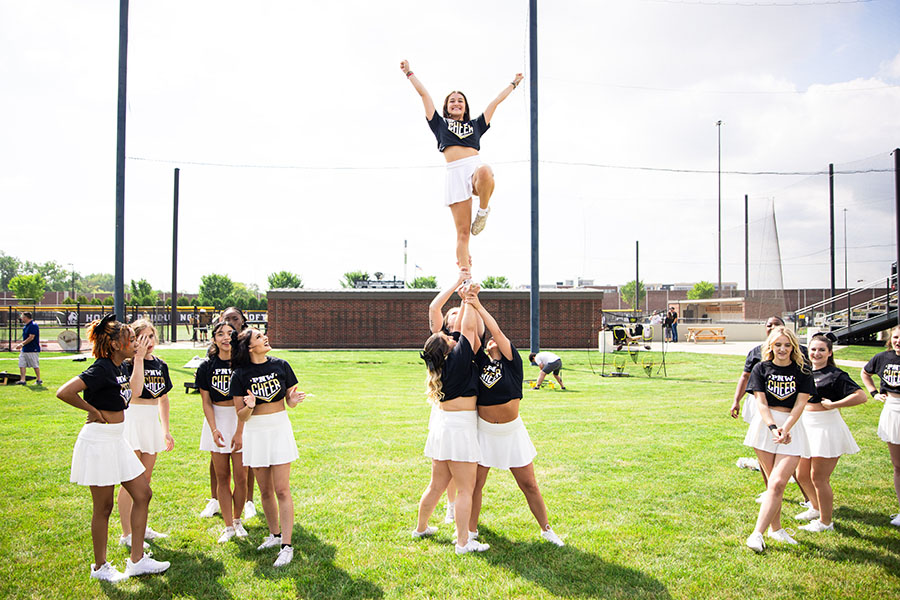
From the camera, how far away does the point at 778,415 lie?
4.98 m

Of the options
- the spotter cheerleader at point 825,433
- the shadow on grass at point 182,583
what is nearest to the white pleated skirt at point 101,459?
the shadow on grass at point 182,583

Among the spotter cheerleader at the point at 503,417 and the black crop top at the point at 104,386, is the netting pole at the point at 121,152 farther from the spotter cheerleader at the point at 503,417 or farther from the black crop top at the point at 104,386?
the spotter cheerleader at the point at 503,417

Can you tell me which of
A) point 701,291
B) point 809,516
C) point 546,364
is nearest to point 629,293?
point 701,291

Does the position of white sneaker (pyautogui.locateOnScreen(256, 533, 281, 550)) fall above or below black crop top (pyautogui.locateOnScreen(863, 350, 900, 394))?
below

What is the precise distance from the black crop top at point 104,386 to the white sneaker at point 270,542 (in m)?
1.62

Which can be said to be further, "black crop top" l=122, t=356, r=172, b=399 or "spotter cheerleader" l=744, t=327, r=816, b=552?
"black crop top" l=122, t=356, r=172, b=399

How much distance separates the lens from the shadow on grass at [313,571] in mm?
4105

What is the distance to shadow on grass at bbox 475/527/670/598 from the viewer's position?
411cm

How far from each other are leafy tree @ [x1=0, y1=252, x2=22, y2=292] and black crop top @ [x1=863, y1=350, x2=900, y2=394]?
139m

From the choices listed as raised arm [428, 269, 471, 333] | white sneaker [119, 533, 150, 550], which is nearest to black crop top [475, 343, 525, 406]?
raised arm [428, 269, 471, 333]

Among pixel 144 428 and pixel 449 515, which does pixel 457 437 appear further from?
pixel 144 428

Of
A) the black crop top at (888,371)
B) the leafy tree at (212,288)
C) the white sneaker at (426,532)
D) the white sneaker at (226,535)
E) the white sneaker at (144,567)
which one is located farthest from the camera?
the leafy tree at (212,288)

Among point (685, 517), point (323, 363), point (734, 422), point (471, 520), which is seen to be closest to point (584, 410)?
point (734, 422)

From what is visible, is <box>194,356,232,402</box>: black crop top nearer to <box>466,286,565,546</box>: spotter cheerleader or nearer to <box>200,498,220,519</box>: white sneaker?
<box>200,498,220,519</box>: white sneaker
